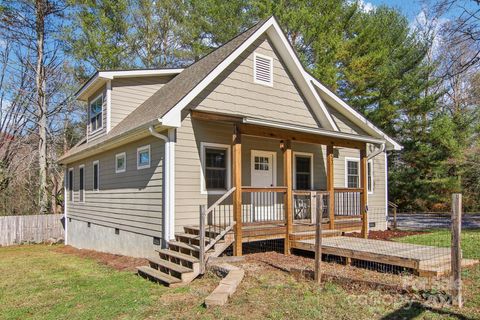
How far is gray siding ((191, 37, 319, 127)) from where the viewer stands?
9930mm

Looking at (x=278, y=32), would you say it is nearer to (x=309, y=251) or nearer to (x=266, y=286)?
(x=309, y=251)

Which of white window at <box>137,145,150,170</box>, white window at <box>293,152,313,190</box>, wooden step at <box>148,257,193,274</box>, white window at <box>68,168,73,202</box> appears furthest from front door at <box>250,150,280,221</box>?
white window at <box>68,168,73,202</box>

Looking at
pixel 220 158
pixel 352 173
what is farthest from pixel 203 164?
pixel 352 173

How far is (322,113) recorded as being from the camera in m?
11.8

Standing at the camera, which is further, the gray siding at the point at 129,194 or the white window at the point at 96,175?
the white window at the point at 96,175

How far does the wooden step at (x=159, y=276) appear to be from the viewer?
6.81m

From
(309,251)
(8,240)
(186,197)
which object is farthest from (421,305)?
(8,240)

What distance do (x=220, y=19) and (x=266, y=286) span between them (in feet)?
62.0

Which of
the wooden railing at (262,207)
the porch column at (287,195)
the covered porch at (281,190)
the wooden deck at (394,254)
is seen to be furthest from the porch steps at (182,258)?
the wooden deck at (394,254)

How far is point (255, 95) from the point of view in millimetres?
10711

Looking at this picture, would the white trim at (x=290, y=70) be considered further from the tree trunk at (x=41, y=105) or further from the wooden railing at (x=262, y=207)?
the tree trunk at (x=41, y=105)

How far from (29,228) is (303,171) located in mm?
13464

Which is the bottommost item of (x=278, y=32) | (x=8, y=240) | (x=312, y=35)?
(x=8, y=240)

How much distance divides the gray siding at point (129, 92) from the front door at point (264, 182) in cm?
466
